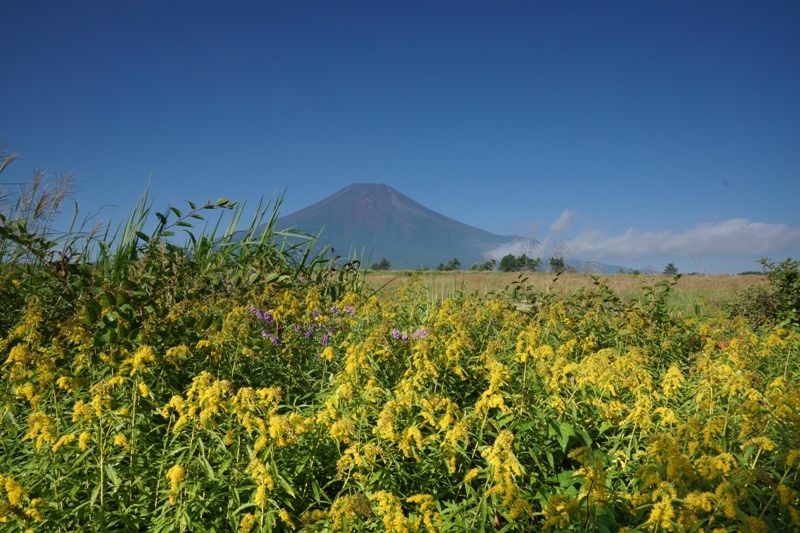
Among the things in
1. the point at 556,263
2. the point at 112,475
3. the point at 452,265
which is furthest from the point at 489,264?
the point at 112,475

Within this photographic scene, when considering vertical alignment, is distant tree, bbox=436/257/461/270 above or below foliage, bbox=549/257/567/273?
below

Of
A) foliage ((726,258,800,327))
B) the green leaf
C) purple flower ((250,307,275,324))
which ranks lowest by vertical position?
the green leaf

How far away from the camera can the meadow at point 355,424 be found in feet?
6.63

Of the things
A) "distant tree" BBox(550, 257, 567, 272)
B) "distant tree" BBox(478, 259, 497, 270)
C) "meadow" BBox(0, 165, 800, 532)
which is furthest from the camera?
"distant tree" BBox(550, 257, 567, 272)

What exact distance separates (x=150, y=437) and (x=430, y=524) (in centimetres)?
178

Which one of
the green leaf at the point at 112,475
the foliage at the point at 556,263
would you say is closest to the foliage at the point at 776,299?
the foliage at the point at 556,263

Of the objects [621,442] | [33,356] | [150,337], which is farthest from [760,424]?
[33,356]

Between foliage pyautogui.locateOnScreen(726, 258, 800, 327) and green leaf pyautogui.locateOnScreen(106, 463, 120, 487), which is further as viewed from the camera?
foliage pyautogui.locateOnScreen(726, 258, 800, 327)

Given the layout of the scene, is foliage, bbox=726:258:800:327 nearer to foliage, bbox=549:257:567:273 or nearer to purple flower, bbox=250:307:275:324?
foliage, bbox=549:257:567:273

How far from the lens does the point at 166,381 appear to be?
3355 mm

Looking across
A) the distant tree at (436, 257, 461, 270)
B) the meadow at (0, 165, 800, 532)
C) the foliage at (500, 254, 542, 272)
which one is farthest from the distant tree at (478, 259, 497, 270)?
the meadow at (0, 165, 800, 532)

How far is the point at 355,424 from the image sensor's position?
256cm

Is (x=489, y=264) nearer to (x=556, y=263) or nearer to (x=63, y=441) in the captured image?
(x=556, y=263)

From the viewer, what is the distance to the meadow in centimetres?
202
